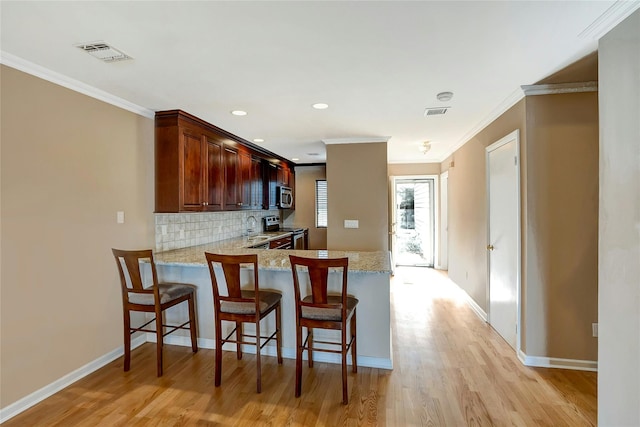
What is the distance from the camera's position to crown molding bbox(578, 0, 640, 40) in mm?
1540

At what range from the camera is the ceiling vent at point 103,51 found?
Result: 75.0 inches

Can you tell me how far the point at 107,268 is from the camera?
9.29 ft

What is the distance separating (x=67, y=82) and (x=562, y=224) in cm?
421

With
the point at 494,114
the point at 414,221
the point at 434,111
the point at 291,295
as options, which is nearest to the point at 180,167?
the point at 291,295

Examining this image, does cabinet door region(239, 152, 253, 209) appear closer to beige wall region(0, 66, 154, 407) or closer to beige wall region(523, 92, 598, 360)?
beige wall region(0, 66, 154, 407)

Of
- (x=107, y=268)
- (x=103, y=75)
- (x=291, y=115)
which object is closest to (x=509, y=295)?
(x=291, y=115)

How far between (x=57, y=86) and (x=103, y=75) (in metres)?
0.37

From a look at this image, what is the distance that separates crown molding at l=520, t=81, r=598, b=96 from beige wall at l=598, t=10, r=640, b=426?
0.84 m

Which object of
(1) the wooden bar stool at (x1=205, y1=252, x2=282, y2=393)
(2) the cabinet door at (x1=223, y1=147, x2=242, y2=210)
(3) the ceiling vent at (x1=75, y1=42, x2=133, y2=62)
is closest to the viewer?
(3) the ceiling vent at (x1=75, y1=42, x2=133, y2=62)

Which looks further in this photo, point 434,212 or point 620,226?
point 434,212

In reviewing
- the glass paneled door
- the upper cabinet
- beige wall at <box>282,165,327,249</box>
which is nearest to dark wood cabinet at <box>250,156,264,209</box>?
the upper cabinet

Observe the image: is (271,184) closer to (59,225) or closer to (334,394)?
(59,225)

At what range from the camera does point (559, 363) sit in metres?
2.65

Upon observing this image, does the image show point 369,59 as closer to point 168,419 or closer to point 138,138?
point 138,138
